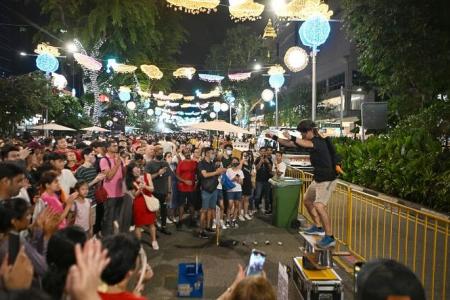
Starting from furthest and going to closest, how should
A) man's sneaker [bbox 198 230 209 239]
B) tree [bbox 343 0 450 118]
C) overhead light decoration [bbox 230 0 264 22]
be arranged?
1. overhead light decoration [bbox 230 0 264 22]
2. tree [bbox 343 0 450 118]
3. man's sneaker [bbox 198 230 209 239]

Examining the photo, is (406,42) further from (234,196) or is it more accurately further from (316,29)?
(234,196)

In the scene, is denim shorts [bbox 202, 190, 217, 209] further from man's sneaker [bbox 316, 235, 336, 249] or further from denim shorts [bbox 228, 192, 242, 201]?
man's sneaker [bbox 316, 235, 336, 249]

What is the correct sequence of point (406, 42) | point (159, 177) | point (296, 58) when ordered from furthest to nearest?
1. point (296, 58)
2. point (406, 42)
3. point (159, 177)

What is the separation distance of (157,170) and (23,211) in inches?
244

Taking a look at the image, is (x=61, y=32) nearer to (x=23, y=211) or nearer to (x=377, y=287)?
(x=23, y=211)

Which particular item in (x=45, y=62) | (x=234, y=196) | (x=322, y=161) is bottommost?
(x=234, y=196)

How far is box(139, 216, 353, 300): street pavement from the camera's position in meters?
6.48

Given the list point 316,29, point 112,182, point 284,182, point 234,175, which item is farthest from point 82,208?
point 316,29

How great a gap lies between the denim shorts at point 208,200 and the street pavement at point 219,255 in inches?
26.9

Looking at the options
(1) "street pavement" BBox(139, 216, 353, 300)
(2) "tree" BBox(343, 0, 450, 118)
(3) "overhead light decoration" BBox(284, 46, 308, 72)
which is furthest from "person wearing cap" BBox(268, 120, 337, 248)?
(3) "overhead light decoration" BBox(284, 46, 308, 72)

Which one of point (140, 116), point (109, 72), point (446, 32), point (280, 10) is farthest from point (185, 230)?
point (140, 116)

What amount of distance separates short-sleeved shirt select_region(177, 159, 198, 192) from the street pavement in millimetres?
1018

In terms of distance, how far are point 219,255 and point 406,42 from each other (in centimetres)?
944

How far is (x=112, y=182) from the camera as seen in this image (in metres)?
8.04
